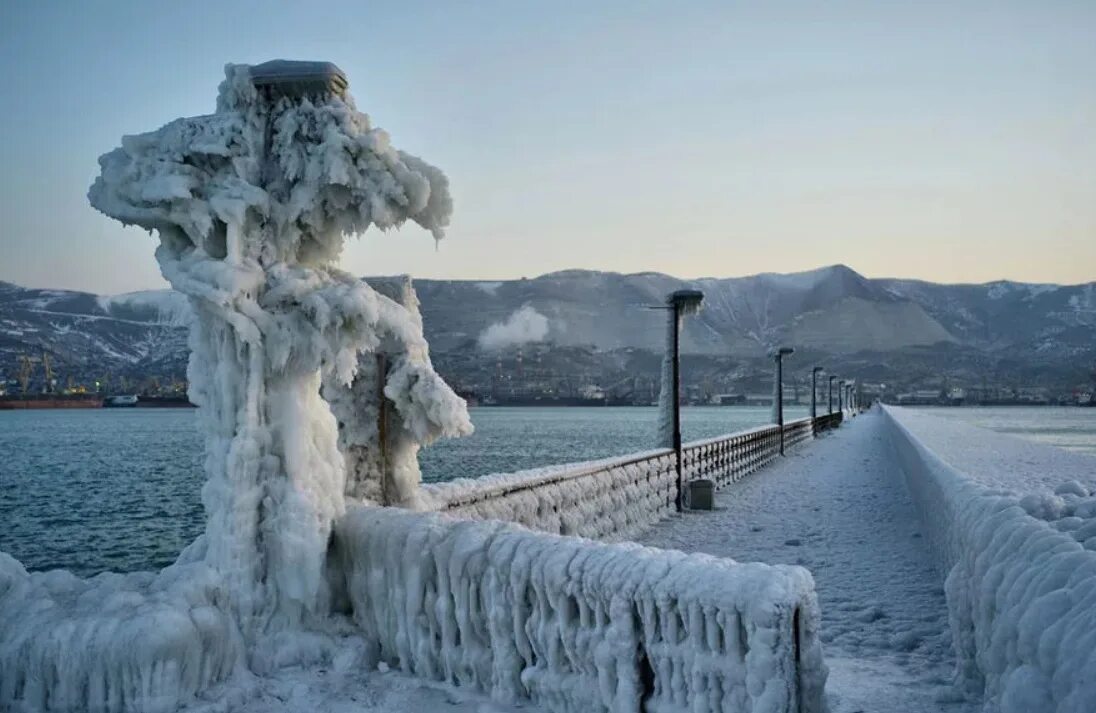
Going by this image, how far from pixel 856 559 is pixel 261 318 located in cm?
762

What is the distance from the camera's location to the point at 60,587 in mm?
4996

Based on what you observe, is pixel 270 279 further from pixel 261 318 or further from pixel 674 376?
pixel 674 376

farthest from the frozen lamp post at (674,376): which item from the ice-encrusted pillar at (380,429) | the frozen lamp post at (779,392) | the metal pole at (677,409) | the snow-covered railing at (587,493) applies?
the frozen lamp post at (779,392)

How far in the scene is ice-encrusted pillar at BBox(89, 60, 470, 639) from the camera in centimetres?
530

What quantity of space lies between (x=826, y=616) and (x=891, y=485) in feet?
36.6

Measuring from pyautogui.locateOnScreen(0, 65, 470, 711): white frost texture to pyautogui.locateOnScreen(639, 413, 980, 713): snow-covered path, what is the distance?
11.4ft

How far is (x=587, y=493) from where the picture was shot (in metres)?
10.2

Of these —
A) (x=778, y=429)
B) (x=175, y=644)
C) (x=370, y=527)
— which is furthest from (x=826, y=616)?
(x=778, y=429)

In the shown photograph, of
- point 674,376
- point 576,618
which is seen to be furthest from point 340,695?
point 674,376

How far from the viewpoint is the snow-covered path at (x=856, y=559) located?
207 inches

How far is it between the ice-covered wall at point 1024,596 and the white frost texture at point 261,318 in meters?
3.83

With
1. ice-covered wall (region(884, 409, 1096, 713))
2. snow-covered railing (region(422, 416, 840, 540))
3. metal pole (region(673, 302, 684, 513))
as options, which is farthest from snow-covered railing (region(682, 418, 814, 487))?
ice-covered wall (region(884, 409, 1096, 713))

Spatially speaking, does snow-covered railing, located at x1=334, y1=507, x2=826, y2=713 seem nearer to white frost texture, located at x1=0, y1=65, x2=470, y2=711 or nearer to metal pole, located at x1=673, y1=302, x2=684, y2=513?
white frost texture, located at x1=0, y1=65, x2=470, y2=711

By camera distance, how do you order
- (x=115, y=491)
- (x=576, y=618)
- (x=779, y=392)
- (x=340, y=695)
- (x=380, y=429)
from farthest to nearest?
(x=115, y=491) < (x=779, y=392) < (x=380, y=429) < (x=340, y=695) < (x=576, y=618)
